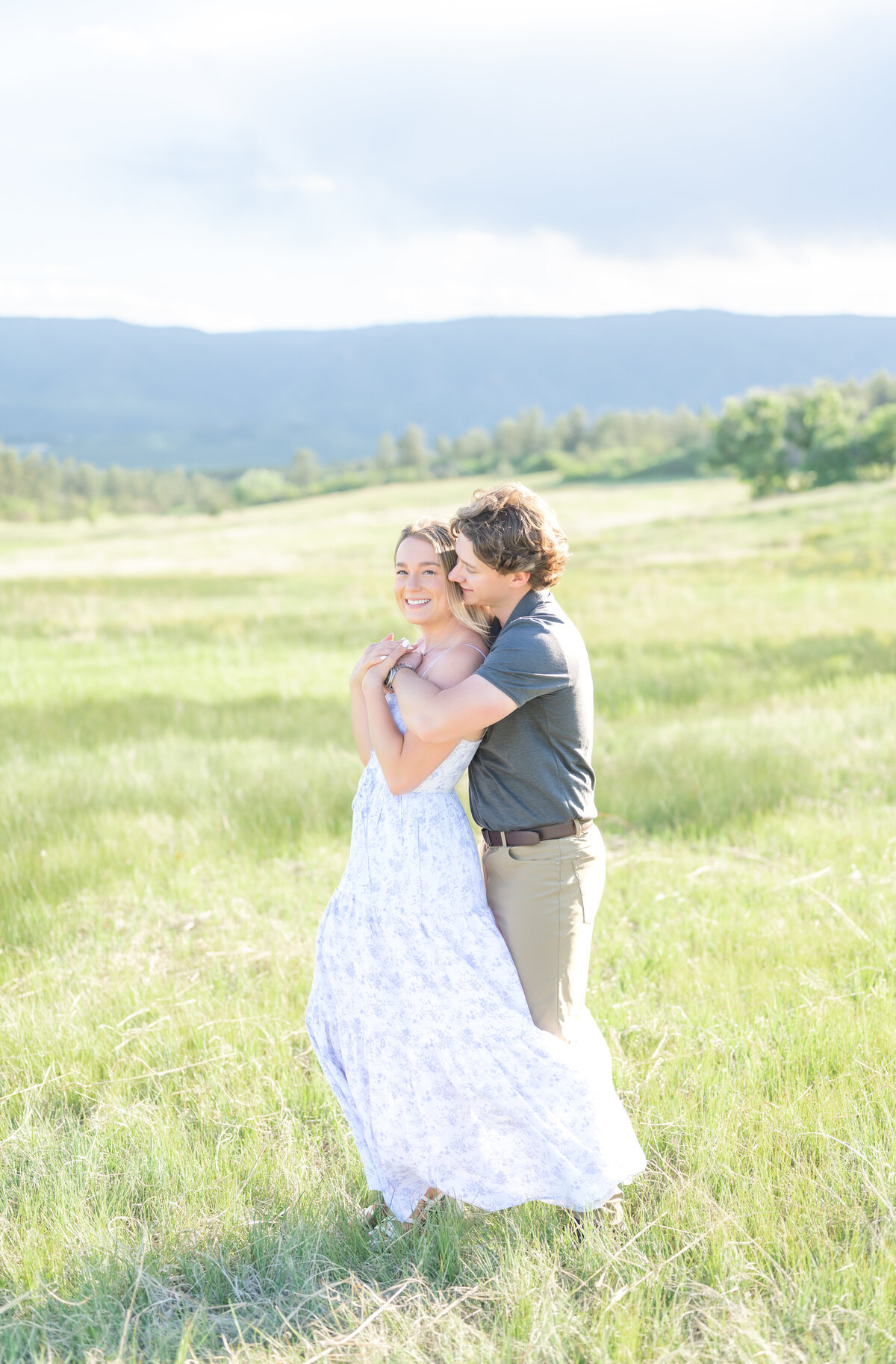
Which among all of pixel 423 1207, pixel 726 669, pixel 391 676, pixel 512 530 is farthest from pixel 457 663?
pixel 726 669

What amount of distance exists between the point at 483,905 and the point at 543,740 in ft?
1.72

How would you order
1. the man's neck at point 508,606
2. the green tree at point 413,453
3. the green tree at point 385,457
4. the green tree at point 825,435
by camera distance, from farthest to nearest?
the green tree at point 385,457
the green tree at point 413,453
the green tree at point 825,435
the man's neck at point 508,606

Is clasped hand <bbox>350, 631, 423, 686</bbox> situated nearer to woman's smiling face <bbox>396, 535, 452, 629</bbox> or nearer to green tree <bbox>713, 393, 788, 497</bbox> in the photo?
woman's smiling face <bbox>396, 535, 452, 629</bbox>

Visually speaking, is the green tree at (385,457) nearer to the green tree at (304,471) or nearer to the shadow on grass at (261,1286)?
the green tree at (304,471)

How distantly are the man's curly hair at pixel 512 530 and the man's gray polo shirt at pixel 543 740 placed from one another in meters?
0.16

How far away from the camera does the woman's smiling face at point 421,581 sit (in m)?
3.02

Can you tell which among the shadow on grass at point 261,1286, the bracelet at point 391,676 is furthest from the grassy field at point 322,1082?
the bracelet at point 391,676

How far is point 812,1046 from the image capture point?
3.89 m

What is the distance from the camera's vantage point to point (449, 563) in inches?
120

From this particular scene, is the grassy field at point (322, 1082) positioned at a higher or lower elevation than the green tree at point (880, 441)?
lower

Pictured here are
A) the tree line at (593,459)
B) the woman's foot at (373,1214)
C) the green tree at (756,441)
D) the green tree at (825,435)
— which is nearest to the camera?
the woman's foot at (373,1214)

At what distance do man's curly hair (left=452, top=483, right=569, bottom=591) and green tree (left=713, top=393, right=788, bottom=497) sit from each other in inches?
3096

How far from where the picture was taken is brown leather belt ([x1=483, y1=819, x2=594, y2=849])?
9.68ft

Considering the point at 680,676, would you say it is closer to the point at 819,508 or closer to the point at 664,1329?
the point at 664,1329
